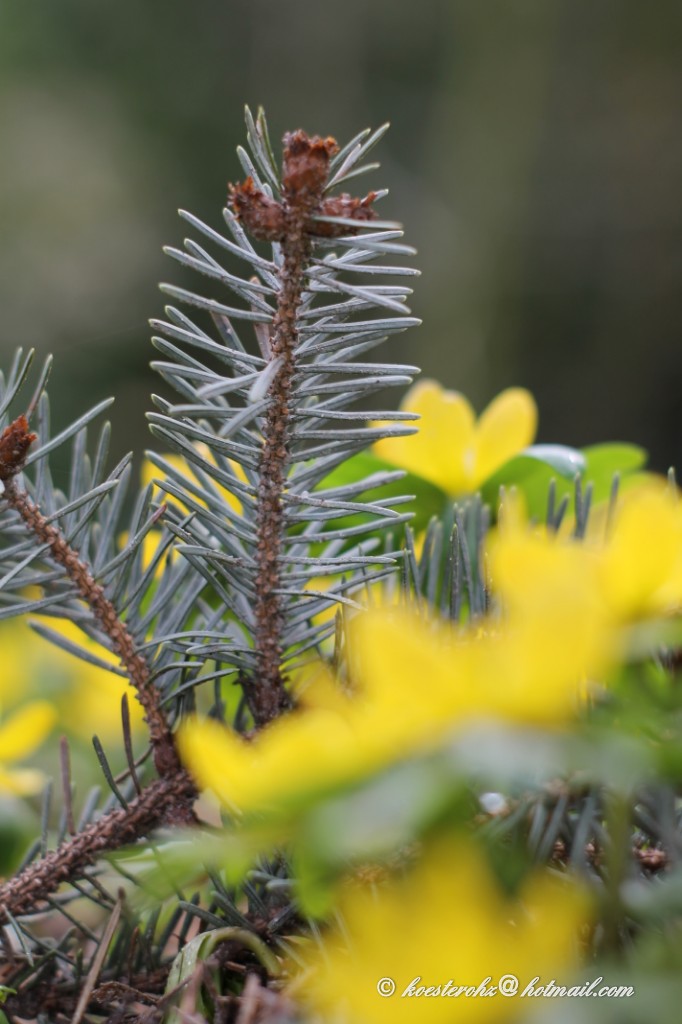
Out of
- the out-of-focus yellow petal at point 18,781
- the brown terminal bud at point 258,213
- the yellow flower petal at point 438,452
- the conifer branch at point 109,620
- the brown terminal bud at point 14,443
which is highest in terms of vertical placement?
the brown terminal bud at point 258,213

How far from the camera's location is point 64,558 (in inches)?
6.5

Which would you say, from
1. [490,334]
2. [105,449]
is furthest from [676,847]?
[490,334]

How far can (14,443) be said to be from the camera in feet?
0.50

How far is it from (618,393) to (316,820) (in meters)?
2.37

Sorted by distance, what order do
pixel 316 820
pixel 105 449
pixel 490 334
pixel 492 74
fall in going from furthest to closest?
pixel 492 74 < pixel 490 334 < pixel 105 449 < pixel 316 820

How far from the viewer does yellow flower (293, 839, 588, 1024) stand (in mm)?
80

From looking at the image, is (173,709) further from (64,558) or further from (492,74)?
(492,74)

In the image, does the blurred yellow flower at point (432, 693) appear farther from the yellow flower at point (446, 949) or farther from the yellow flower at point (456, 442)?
the yellow flower at point (456, 442)

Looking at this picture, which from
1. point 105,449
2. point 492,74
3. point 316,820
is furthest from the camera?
point 492,74

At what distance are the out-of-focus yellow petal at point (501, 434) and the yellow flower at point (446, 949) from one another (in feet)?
0.52

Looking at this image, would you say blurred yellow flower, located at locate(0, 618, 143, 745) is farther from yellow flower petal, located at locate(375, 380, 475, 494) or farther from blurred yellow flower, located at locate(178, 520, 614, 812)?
blurred yellow flower, located at locate(178, 520, 614, 812)

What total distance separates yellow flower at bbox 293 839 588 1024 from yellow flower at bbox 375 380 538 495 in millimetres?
151

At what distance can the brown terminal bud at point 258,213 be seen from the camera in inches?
4.9

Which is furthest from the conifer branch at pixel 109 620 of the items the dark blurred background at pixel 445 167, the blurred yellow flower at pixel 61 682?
the dark blurred background at pixel 445 167
